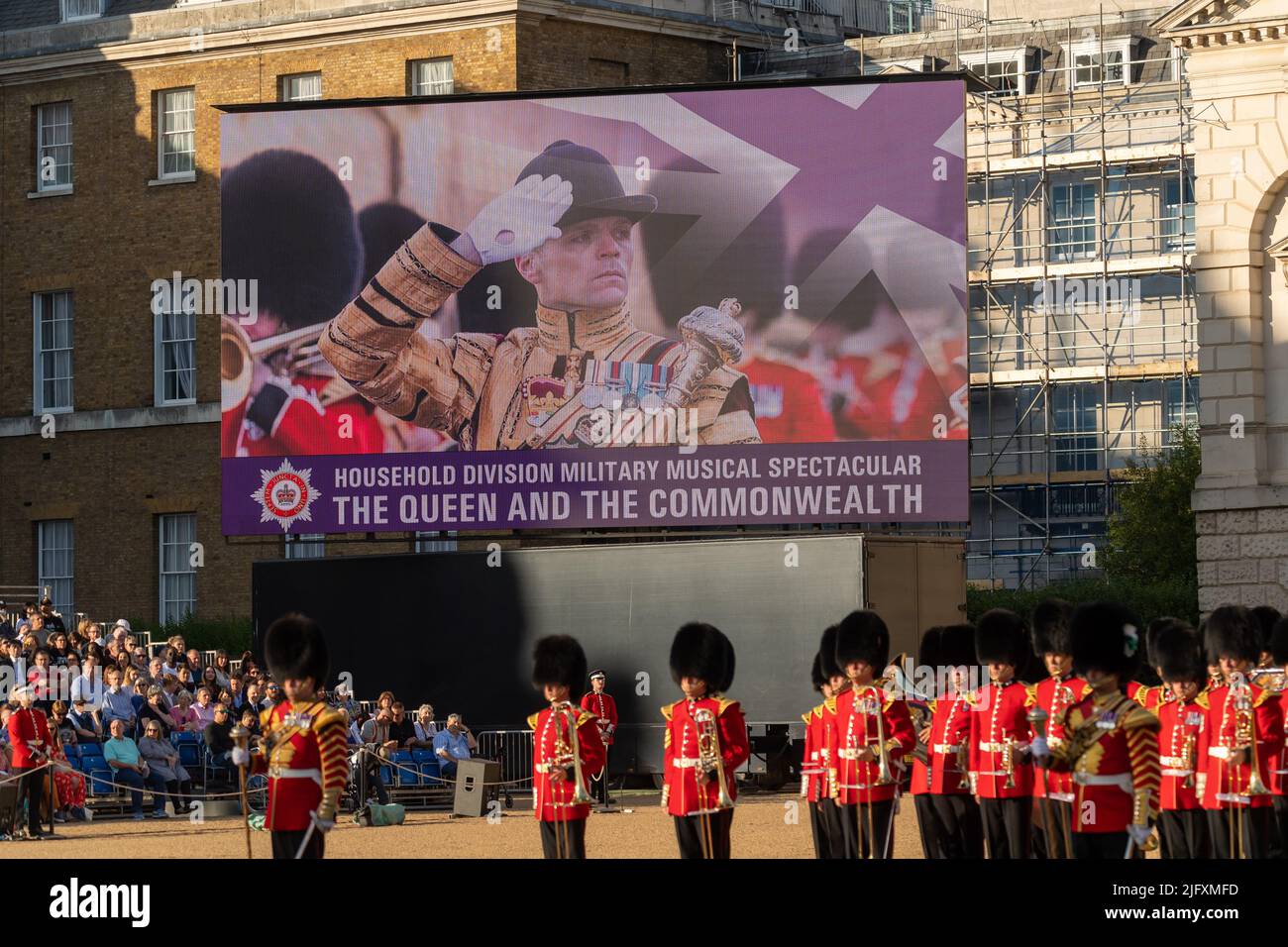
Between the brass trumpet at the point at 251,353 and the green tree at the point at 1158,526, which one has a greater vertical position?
the brass trumpet at the point at 251,353

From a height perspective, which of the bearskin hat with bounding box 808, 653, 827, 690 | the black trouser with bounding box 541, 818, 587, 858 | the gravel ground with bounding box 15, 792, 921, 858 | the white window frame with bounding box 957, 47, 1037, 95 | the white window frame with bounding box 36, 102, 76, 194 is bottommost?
the gravel ground with bounding box 15, 792, 921, 858

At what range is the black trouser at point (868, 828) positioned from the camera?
16734 mm

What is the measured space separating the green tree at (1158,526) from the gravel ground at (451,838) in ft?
68.5

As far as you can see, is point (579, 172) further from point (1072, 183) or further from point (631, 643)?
point (1072, 183)

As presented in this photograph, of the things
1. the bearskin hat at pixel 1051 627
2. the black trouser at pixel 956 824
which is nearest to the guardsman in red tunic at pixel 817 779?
the black trouser at pixel 956 824

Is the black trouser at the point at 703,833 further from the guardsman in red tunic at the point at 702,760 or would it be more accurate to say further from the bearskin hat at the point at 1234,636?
the bearskin hat at the point at 1234,636

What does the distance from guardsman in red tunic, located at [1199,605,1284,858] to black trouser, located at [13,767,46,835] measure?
13.9 meters

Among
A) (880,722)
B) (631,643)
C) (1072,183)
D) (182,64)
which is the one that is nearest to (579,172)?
(631,643)

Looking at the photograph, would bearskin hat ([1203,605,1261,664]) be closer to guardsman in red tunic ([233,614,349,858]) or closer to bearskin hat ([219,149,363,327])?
guardsman in red tunic ([233,614,349,858])

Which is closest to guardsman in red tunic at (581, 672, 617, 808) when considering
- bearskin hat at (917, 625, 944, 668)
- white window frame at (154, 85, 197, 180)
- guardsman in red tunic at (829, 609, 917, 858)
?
bearskin hat at (917, 625, 944, 668)

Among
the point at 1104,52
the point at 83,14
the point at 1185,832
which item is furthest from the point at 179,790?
the point at 1104,52

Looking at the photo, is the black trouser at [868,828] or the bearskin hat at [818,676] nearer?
the black trouser at [868,828]

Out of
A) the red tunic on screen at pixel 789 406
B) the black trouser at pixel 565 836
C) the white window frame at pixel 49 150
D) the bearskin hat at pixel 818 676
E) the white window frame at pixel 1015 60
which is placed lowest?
the black trouser at pixel 565 836

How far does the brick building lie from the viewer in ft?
147
